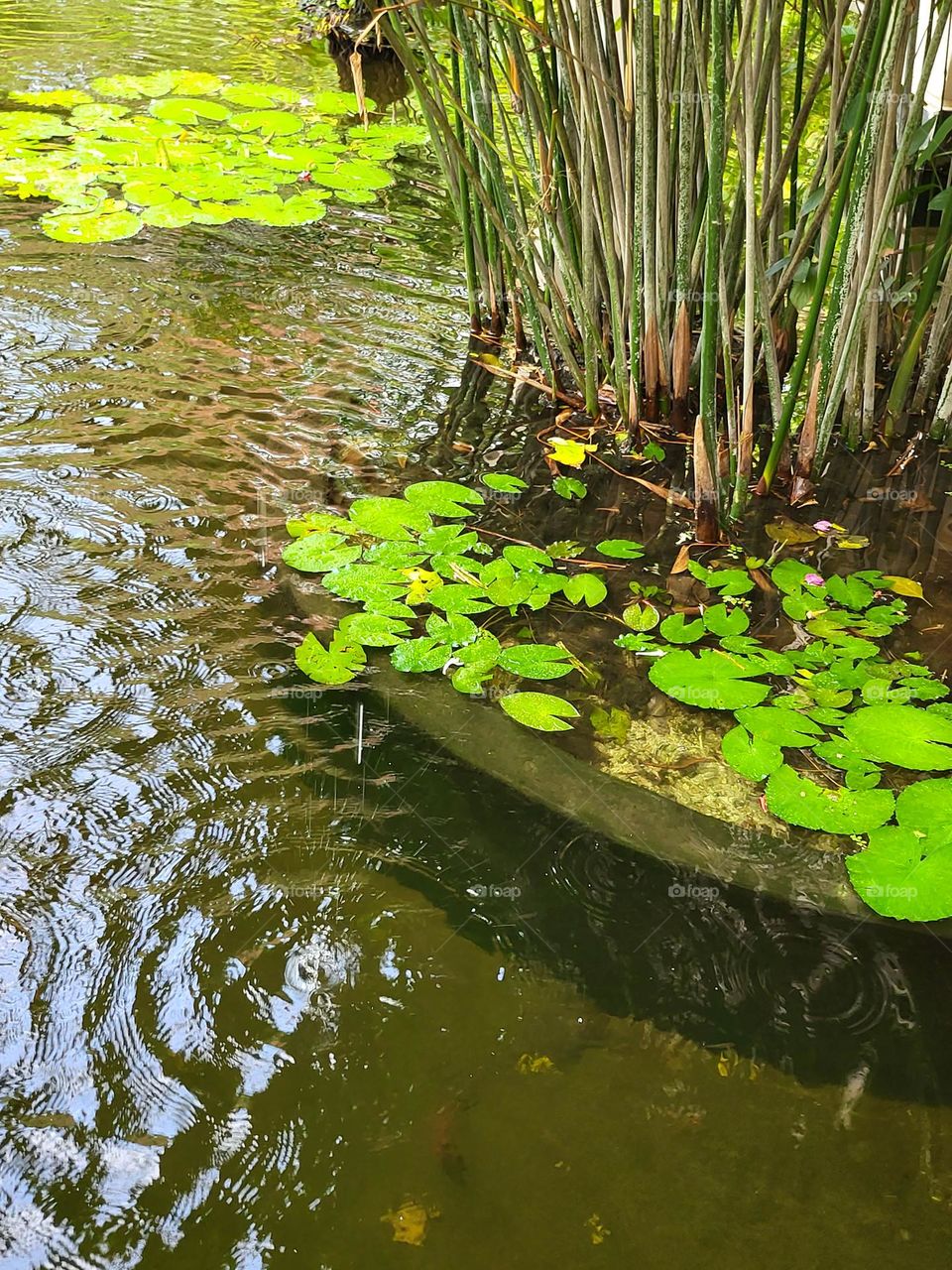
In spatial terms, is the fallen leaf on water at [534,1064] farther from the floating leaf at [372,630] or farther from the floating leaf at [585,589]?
the floating leaf at [585,589]

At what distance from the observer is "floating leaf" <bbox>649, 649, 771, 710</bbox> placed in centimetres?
167

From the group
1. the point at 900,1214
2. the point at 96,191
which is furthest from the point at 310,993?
the point at 96,191

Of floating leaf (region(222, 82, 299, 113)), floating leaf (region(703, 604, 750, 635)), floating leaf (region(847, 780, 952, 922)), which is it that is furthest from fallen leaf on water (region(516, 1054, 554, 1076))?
floating leaf (region(222, 82, 299, 113))

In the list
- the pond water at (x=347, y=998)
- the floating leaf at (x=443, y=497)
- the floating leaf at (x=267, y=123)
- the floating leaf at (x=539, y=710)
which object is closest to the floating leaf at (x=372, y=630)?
the pond water at (x=347, y=998)

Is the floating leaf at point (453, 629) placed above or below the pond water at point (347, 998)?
above

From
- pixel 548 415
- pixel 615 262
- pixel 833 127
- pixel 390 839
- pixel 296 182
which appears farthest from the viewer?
pixel 296 182

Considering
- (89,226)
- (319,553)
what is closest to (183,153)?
(89,226)

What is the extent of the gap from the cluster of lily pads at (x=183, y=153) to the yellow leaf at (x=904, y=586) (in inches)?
78.0

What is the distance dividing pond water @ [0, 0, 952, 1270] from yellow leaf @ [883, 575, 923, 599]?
2.46 feet

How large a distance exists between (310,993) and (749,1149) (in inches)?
20.9

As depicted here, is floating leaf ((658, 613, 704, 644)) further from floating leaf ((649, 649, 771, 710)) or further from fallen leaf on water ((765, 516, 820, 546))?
fallen leaf on water ((765, 516, 820, 546))

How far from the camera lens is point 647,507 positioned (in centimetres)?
223

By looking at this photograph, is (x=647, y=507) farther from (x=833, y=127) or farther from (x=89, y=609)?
(x=89, y=609)

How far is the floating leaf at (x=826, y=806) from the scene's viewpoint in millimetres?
1482
